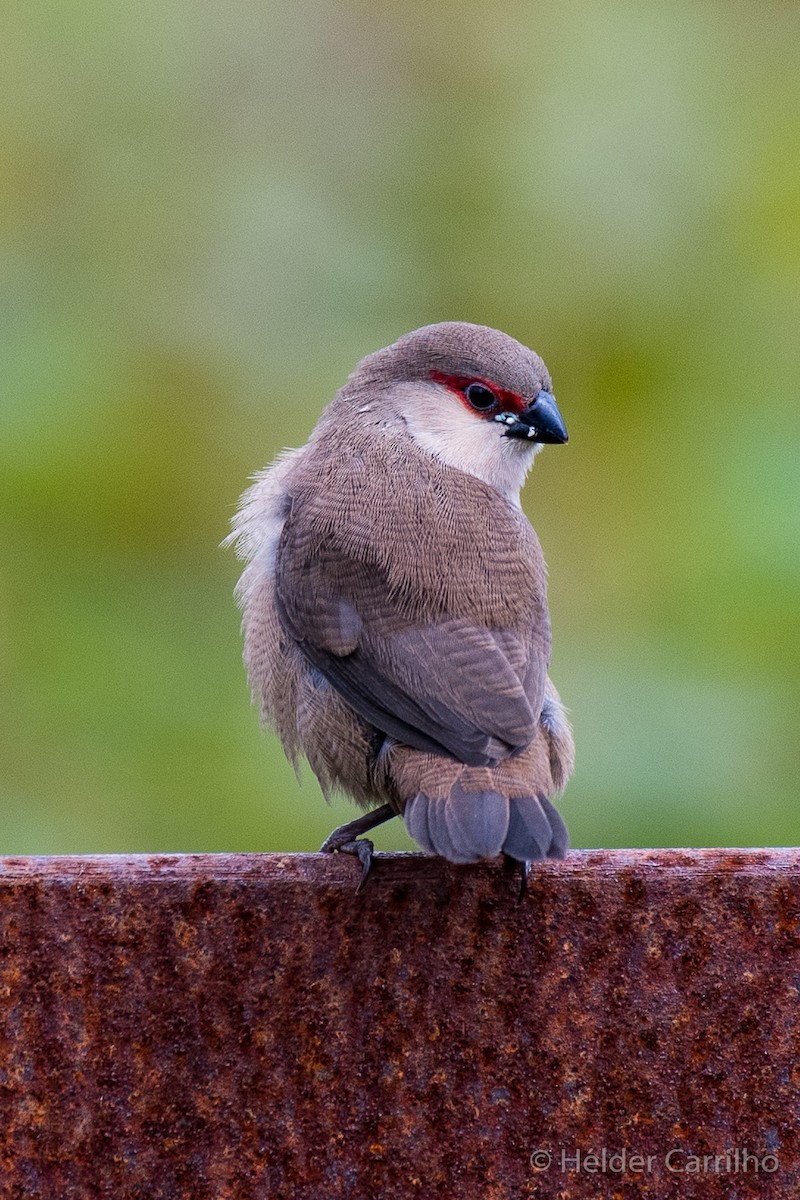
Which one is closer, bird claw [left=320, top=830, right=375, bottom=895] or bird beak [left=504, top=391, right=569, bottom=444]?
bird claw [left=320, top=830, right=375, bottom=895]

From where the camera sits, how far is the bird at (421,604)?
262cm

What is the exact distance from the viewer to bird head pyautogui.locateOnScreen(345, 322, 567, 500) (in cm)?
353

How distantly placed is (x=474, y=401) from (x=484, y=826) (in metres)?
1.62

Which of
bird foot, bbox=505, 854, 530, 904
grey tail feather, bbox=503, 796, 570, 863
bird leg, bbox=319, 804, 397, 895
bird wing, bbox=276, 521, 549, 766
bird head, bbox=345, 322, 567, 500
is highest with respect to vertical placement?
bird head, bbox=345, 322, 567, 500

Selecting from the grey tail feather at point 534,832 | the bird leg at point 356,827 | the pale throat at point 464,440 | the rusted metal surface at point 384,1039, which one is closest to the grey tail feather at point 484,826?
the grey tail feather at point 534,832

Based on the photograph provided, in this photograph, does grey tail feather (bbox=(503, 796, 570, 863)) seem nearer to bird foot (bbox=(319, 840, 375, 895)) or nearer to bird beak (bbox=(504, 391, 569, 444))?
bird foot (bbox=(319, 840, 375, 895))

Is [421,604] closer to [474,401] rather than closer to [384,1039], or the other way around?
[474,401]

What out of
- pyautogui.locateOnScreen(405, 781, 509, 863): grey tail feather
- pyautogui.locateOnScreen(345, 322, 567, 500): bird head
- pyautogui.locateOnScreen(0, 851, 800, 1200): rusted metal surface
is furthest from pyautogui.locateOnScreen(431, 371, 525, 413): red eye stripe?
pyautogui.locateOnScreen(0, 851, 800, 1200): rusted metal surface

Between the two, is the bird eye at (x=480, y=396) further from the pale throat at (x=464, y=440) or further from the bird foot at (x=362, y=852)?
the bird foot at (x=362, y=852)

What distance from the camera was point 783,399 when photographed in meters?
4.41

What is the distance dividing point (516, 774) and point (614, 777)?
4.52 feet

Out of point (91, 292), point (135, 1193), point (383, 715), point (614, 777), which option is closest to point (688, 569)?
point (614, 777)

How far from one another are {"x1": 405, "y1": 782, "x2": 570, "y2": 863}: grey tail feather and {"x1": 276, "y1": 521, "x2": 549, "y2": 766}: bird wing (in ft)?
0.53

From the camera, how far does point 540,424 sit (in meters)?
3.52
